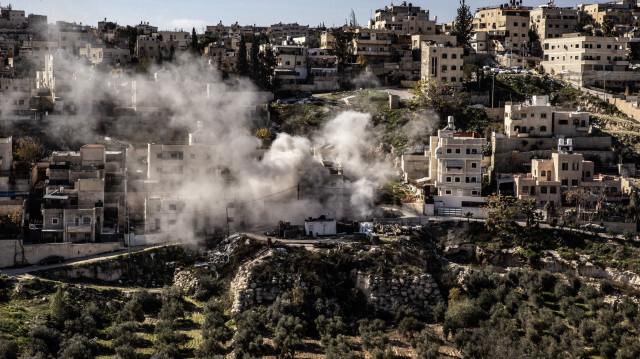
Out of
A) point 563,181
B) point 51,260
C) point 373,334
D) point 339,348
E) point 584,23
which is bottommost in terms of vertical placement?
point 339,348

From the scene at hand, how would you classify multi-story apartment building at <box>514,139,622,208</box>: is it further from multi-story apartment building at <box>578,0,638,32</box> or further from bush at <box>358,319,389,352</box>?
multi-story apartment building at <box>578,0,638,32</box>

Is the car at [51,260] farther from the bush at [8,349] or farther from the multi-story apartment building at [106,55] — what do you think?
the multi-story apartment building at [106,55]

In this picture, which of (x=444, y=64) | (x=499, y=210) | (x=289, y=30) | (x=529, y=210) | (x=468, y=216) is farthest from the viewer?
(x=289, y=30)

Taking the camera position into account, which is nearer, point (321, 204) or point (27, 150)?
point (321, 204)

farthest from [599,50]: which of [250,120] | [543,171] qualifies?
[250,120]

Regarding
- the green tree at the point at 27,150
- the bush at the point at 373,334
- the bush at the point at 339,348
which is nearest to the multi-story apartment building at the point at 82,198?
the green tree at the point at 27,150

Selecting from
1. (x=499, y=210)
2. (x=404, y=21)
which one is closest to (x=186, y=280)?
(x=499, y=210)

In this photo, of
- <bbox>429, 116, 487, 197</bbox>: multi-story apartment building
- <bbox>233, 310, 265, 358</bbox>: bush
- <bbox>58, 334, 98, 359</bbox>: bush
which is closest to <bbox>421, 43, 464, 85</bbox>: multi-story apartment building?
<bbox>429, 116, 487, 197</bbox>: multi-story apartment building

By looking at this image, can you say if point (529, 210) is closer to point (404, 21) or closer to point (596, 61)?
point (596, 61)
